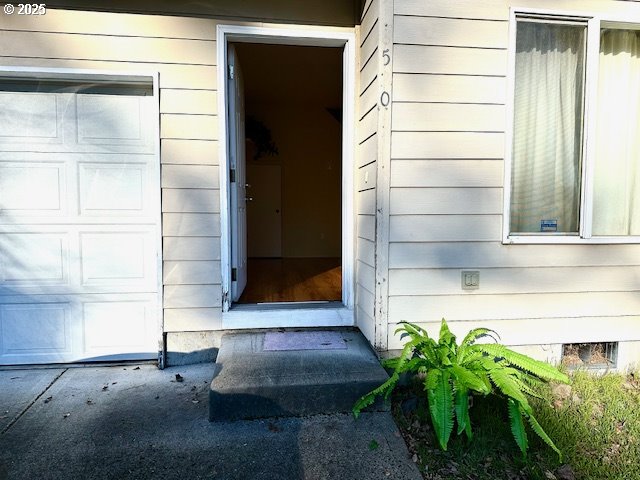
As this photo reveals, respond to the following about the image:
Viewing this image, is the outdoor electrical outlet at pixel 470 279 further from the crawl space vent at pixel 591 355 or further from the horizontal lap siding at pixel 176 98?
the horizontal lap siding at pixel 176 98

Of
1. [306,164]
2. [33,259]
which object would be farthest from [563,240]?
[306,164]

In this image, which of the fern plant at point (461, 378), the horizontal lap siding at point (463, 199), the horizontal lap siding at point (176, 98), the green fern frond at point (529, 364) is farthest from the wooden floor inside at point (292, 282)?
the green fern frond at point (529, 364)

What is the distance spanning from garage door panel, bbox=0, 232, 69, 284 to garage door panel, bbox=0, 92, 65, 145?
63cm

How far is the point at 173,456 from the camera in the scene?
182cm

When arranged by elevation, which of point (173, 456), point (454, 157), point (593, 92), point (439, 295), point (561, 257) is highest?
point (593, 92)

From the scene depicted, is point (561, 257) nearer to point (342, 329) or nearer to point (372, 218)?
point (372, 218)

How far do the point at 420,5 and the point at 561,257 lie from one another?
67.6 inches

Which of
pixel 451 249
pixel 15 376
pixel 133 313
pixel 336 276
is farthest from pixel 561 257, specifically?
pixel 15 376

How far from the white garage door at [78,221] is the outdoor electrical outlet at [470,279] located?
1.98 meters

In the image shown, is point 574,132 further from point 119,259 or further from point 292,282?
point 119,259

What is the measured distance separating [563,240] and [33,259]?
11.2 ft

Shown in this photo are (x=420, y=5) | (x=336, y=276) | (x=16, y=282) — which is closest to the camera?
(x=420, y=5)

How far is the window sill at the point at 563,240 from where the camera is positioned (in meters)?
2.48

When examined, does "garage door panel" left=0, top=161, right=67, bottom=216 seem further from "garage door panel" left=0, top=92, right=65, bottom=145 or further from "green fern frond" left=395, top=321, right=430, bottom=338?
"green fern frond" left=395, top=321, right=430, bottom=338
